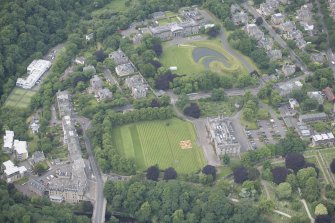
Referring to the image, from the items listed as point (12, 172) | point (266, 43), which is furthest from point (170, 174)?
point (266, 43)

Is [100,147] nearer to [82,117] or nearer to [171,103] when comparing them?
[82,117]

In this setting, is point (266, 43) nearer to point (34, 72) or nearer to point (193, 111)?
point (193, 111)

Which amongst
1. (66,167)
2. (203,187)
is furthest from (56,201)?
(203,187)

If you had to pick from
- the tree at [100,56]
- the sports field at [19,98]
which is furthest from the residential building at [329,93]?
the sports field at [19,98]

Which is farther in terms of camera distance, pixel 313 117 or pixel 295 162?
pixel 313 117

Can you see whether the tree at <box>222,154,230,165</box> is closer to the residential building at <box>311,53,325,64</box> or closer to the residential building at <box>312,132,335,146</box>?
the residential building at <box>312,132,335,146</box>

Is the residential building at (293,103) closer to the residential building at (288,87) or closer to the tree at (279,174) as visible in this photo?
the residential building at (288,87)
